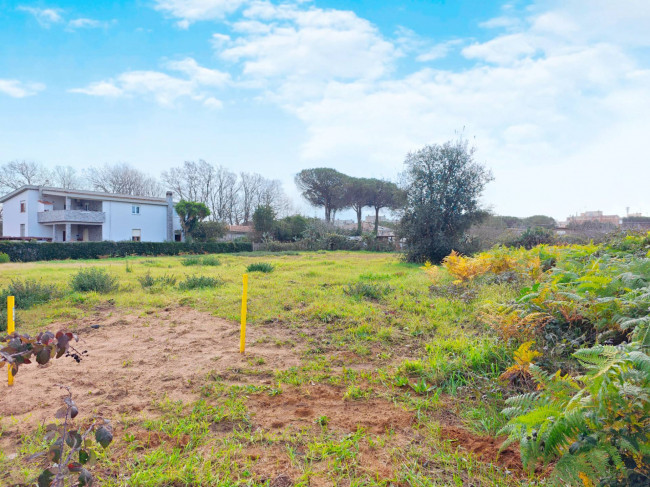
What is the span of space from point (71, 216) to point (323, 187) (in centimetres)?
2429

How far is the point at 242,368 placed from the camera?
3729 mm

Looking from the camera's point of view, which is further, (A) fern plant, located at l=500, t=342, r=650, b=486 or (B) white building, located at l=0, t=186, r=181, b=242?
(B) white building, located at l=0, t=186, r=181, b=242

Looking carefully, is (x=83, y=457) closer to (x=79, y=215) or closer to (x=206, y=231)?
(x=206, y=231)

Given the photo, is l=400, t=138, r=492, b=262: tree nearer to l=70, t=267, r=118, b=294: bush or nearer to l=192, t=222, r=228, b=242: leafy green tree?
l=70, t=267, r=118, b=294: bush

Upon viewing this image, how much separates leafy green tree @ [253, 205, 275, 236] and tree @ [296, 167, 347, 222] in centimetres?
940

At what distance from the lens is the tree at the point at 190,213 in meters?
31.8

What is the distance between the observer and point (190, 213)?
3228cm

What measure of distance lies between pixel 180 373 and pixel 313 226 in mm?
28906

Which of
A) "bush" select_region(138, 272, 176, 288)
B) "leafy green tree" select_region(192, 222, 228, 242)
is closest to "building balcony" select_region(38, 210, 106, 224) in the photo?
"leafy green tree" select_region(192, 222, 228, 242)

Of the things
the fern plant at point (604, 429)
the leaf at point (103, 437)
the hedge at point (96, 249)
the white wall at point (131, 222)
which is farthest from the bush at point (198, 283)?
the white wall at point (131, 222)

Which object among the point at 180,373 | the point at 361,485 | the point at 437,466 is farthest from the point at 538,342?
the point at 180,373

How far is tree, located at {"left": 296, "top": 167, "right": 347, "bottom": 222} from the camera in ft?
137

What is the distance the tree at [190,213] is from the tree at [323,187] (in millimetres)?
13573

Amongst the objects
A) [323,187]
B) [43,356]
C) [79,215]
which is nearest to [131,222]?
[79,215]
